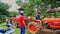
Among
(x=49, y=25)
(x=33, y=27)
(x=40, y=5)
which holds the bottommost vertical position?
(x=33, y=27)

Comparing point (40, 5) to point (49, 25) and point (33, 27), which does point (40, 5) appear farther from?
point (49, 25)

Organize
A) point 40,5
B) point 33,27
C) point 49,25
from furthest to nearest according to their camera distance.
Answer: point 40,5, point 33,27, point 49,25

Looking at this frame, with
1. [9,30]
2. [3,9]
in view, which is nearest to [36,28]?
[9,30]

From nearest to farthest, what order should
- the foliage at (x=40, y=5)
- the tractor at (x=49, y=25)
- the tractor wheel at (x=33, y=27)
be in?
1. the tractor at (x=49, y=25)
2. the tractor wheel at (x=33, y=27)
3. the foliage at (x=40, y=5)

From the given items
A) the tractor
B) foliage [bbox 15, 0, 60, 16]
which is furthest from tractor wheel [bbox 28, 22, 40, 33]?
foliage [bbox 15, 0, 60, 16]

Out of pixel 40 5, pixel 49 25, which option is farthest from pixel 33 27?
pixel 40 5

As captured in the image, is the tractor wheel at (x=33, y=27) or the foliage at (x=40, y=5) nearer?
the tractor wheel at (x=33, y=27)

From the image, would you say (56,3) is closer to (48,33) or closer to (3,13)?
(48,33)

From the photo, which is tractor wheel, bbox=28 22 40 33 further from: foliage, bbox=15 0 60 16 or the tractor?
foliage, bbox=15 0 60 16

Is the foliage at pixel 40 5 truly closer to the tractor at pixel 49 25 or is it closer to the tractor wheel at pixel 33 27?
the tractor at pixel 49 25

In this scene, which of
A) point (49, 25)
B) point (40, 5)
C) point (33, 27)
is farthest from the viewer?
point (40, 5)

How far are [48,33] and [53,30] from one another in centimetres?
36

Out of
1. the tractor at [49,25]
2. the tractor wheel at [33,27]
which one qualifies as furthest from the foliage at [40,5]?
the tractor wheel at [33,27]

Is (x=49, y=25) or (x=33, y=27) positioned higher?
(x=49, y=25)
